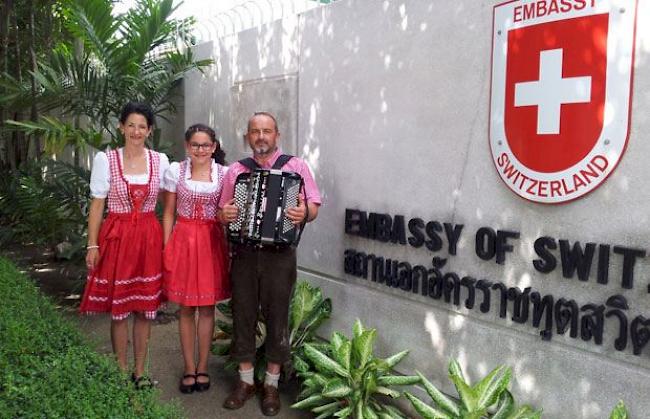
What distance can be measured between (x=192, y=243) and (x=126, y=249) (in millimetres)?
405

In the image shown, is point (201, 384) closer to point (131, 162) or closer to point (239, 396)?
point (239, 396)

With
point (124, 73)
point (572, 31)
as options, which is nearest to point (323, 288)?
point (572, 31)

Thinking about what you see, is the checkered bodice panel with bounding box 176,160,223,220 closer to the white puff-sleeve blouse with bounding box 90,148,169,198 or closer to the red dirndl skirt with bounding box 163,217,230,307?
the red dirndl skirt with bounding box 163,217,230,307

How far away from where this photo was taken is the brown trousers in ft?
11.8

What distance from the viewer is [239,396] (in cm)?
380

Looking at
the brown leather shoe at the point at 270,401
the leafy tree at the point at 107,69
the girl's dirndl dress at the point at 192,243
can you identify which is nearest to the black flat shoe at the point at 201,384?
the brown leather shoe at the point at 270,401

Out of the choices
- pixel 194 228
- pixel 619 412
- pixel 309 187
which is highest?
pixel 309 187

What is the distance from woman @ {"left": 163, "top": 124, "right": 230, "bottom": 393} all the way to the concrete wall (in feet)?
3.00

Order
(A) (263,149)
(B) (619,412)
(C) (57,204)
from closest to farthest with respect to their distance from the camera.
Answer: (B) (619,412) < (A) (263,149) < (C) (57,204)

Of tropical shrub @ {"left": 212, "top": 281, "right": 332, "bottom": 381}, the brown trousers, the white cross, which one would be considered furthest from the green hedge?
the white cross

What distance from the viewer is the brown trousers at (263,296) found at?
3.60 m

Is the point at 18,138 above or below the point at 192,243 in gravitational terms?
above

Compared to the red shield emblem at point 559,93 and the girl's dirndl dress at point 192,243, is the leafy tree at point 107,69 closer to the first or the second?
the girl's dirndl dress at point 192,243

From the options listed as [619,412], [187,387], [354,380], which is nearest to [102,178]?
[187,387]
